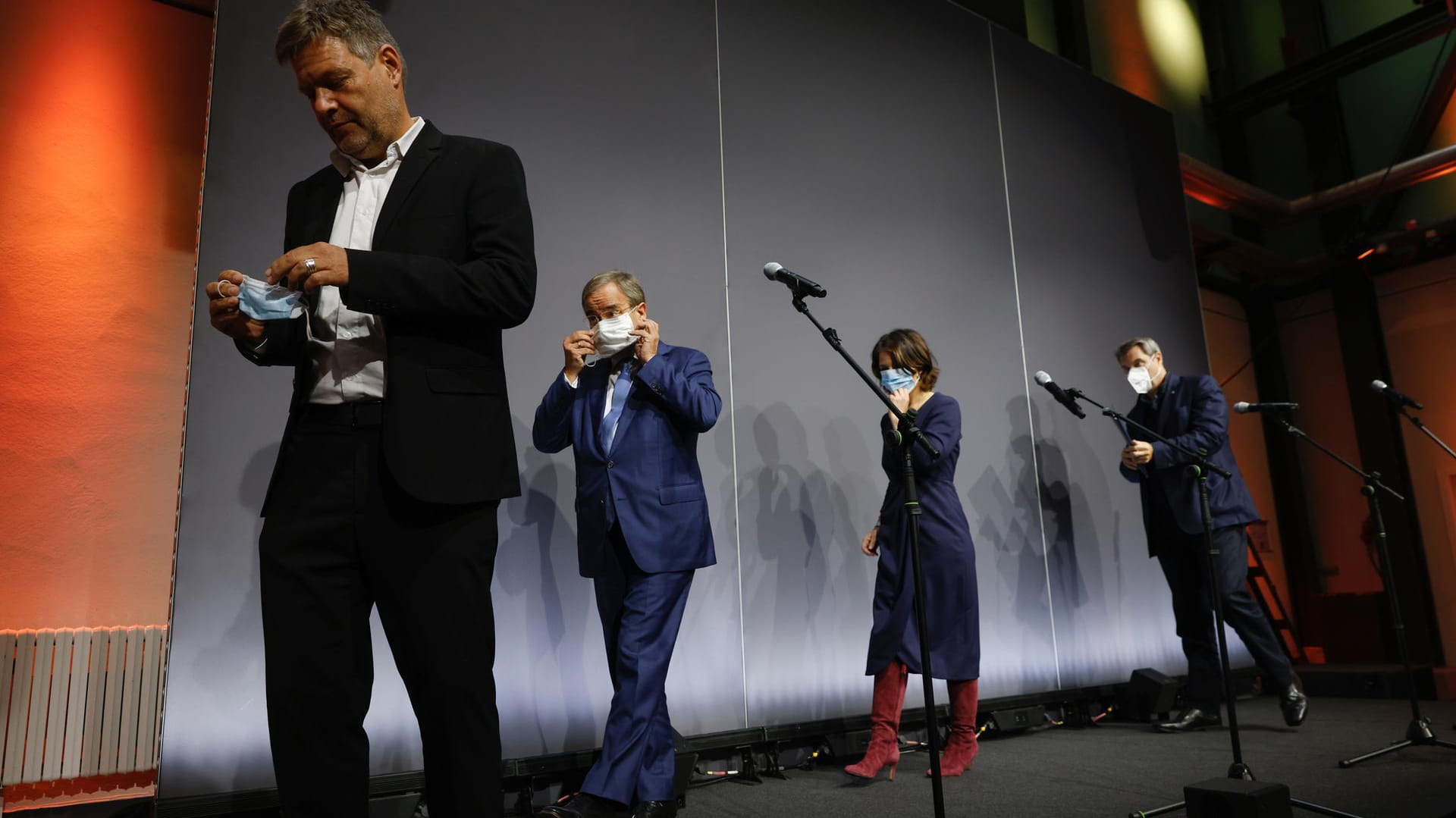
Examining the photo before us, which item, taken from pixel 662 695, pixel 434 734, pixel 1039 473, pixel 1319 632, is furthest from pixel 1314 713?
pixel 434 734

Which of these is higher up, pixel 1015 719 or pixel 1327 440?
pixel 1327 440

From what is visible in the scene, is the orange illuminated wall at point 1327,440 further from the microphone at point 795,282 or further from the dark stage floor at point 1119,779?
the microphone at point 795,282

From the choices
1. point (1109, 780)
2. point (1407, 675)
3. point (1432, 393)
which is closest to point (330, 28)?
point (1109, 780)

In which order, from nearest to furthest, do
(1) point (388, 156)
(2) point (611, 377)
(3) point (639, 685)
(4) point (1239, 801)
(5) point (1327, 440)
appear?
(1) point (388, 156) → (4) point (1239, 801) → (3) point (639, 685) → (2) point (611, 377) → (5) point (1327, 440)

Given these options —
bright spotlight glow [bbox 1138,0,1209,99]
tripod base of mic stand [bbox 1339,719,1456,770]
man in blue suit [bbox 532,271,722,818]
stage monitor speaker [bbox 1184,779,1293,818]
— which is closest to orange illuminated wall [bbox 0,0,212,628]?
man in blue suit [bbox 532,271,722,818]

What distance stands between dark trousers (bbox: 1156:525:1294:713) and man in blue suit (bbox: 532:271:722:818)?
2.72m

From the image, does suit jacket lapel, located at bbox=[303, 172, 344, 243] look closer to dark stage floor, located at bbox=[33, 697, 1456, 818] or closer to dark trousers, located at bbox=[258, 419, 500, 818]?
dark trousers, located at bbox=[258, 419, 500, 818]

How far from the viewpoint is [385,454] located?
50.6 inches

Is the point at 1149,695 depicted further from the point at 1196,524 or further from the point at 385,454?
the point at 385,454

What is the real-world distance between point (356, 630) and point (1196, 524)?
3868 mm

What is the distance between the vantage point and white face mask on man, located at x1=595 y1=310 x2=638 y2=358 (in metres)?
2.65

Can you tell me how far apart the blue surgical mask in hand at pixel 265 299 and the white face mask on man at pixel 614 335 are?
1327 mm

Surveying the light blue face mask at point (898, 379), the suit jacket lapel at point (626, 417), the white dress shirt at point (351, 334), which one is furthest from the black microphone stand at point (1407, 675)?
the white dress shirt at point (351, 334)

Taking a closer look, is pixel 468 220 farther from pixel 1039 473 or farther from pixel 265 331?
pixel 1039 473
